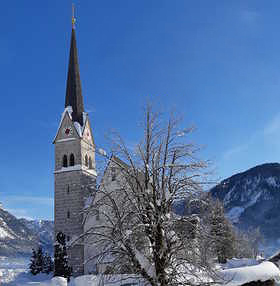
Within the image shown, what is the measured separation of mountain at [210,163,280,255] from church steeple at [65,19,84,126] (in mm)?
109128

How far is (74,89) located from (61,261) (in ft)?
59.8

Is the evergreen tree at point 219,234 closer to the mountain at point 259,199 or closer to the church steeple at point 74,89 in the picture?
the church steeple at point 74,89

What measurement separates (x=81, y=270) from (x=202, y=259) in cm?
2874

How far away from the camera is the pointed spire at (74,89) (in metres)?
44.6

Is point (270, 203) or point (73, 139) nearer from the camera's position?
point (73, 139)

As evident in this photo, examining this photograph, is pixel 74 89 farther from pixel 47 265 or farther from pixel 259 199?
pixel 259 199

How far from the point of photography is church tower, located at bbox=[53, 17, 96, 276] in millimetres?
40281

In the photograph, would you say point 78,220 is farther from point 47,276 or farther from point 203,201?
point 203,201

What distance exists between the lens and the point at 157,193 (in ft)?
41.5

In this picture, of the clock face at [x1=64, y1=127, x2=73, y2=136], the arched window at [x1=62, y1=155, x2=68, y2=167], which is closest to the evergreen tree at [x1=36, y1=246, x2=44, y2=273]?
the arched window at [x1=62, y1=155, x2=68, y2=167]

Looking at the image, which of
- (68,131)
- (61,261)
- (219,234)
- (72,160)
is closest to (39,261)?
(61,261)

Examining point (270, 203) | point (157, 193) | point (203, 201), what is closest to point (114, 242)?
point (157, 193)

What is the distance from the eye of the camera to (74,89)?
45562 millimetres

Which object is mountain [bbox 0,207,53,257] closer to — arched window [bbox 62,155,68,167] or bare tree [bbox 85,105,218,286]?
arched window [bbox 62,155,68,167]
